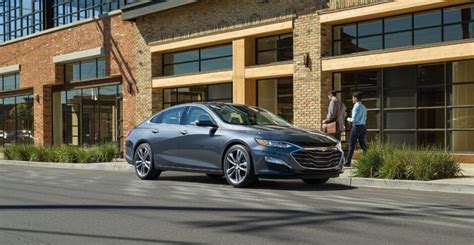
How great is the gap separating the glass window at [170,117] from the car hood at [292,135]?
6.71ft

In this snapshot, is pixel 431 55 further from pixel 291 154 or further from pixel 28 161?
pixel 28 161

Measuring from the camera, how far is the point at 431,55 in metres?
14.8

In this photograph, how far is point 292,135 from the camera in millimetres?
9969

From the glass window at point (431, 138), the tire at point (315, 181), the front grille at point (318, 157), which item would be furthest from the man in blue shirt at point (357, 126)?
the glass window at point (431, 138)

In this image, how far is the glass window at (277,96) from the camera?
732 inches

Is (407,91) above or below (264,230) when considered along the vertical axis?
above

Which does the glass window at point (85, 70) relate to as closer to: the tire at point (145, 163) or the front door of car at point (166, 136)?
the tire at point (145, 163)

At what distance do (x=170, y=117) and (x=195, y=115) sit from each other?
786 millimetres

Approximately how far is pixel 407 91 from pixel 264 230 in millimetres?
10744

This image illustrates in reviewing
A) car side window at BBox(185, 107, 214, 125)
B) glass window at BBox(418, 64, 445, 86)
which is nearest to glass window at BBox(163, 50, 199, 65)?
glass window at BBox(418, 64, 445, 86)

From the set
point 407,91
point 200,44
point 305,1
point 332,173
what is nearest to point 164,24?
point 200,44

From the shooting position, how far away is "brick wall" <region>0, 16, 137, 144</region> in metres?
23.2

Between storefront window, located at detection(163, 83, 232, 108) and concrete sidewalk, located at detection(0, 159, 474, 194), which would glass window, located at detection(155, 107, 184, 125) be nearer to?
concrete sidewalk, located at detection(0, 159, 474, 194)

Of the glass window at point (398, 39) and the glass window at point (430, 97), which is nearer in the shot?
the glass window at point (430, 97)
